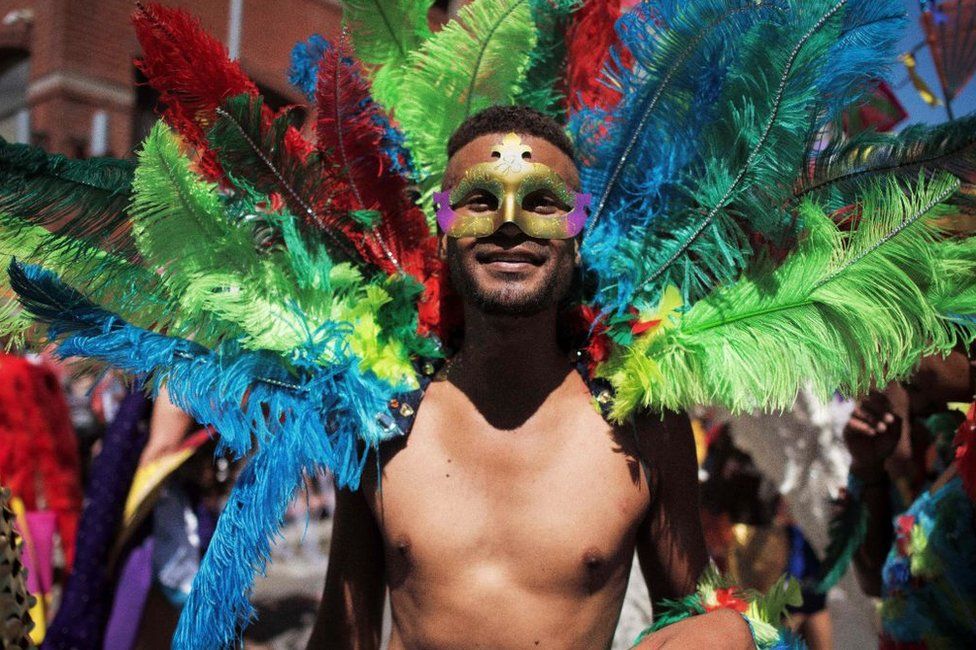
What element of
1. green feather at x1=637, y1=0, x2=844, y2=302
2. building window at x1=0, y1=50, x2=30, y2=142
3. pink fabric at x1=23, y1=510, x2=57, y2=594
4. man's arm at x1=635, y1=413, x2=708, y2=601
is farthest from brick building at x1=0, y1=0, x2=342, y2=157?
man's arm at x1=635, y1=413, x2=708, y2=601

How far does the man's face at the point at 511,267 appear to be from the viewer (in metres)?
1.80

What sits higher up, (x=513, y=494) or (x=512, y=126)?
(x=512, y=126)

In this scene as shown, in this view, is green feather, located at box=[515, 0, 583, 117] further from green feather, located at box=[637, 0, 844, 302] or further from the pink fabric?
the pink fabric

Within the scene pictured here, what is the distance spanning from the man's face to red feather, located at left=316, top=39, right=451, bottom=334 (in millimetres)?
264

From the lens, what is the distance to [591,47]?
2.17 meters

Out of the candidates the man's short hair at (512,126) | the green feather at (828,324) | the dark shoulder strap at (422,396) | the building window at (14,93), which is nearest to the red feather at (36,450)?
the dark shoulder strap at (422,396)

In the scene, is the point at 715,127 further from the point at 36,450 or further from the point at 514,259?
the point at 36,450

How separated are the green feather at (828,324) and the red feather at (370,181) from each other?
2.02 ft

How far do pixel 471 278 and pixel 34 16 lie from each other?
789 centimetres

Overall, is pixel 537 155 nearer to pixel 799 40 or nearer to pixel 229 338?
pixel 799 40

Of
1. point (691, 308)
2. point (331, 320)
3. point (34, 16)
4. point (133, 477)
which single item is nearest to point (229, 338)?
point (331, 320)

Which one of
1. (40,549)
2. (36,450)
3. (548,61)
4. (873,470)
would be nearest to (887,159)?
(548,61)

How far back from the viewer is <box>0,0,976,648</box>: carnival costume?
1700mm

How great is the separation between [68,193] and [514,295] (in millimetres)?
920
